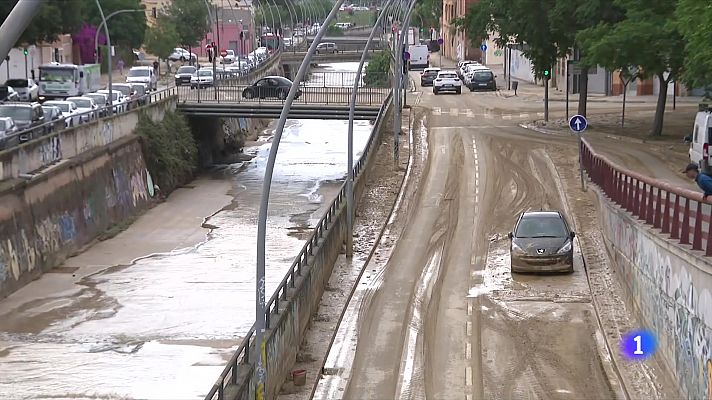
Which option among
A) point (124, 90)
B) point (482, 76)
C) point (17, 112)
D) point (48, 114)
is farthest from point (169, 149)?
point (482, 76)

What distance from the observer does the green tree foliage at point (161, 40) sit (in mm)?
106000

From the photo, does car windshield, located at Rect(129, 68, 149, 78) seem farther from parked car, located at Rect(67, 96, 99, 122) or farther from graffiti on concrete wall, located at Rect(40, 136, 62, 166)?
graffiti on concrete wall, located at Rect(40, 136, 62, 166)

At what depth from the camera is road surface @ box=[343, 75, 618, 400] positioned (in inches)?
894

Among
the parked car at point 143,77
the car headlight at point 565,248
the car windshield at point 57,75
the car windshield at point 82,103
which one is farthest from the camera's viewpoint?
the parked car at point 143,77

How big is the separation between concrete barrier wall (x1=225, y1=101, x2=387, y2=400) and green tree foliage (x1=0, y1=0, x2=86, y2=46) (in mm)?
42585

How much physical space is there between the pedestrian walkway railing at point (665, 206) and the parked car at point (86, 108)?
26.6 meters

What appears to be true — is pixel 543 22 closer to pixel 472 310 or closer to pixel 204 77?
pixel 472 310

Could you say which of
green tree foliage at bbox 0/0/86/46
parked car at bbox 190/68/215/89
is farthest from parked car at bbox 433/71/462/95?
green tree foliage at bbox 0/0/86/46

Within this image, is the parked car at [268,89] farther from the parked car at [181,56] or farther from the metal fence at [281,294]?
the parked car at [181,56]

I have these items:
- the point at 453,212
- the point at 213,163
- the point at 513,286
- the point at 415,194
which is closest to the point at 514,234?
the point at 513,286

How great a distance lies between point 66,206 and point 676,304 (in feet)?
101

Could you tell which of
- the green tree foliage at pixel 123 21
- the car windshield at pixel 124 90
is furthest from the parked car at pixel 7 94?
the green tree foliage at pixel 123 21

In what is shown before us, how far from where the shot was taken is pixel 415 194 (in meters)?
45.4

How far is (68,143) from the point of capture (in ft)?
159
